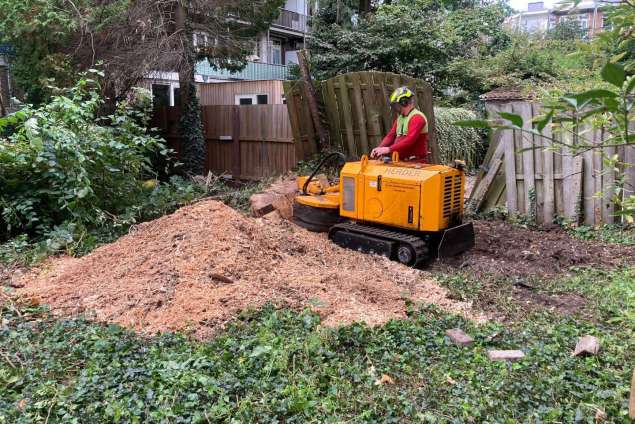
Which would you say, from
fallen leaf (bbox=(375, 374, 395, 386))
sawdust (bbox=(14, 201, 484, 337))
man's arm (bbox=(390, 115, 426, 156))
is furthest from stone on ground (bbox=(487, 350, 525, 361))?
man's arm (bbox=(390, 115, 426, 156))

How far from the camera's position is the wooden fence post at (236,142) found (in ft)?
43.9

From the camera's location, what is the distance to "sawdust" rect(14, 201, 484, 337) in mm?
4684

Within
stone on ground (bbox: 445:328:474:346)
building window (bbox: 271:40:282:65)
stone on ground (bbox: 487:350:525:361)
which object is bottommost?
stone on ground (bbox: 487:350:525:361)

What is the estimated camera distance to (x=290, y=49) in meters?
32.1

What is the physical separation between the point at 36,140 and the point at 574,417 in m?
6.59

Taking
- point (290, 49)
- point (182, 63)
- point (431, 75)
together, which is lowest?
point (182, 63)

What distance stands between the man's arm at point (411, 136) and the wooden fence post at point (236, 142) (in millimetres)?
7219

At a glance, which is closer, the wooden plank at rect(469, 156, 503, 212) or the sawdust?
the sawdust

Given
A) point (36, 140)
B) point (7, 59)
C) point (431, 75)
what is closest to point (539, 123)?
point (36, 140)

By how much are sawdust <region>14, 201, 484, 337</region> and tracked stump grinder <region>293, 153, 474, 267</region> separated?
285 mm

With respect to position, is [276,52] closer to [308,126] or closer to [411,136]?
[308,126]

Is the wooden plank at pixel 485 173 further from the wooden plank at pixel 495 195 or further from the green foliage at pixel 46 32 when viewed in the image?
the green foliage at pixel 46 32

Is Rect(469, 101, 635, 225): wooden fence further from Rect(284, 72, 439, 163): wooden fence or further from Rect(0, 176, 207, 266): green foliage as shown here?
Rect(0, 176, 207, 266): green foliage

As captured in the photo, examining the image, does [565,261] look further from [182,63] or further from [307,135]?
[182,63]
